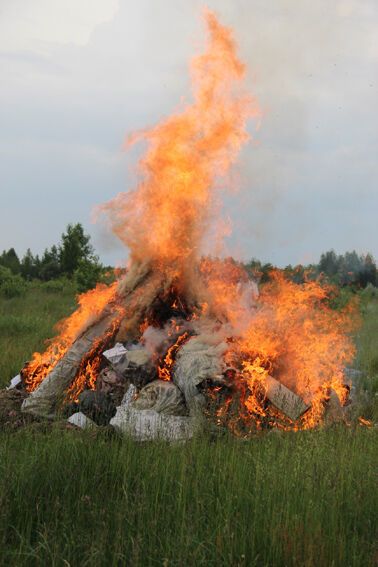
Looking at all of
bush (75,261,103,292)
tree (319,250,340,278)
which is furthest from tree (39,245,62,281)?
tree (319,250,340,278)

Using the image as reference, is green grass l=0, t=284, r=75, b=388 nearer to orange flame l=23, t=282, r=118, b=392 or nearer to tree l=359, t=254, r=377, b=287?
orange flame l=23, t=282, r=118, b=392

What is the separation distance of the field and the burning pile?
2.07 m

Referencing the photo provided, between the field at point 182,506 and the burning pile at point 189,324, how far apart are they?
207 centimetres

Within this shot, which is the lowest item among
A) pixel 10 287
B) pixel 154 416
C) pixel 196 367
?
pixel 154 416

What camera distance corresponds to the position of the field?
3957 mm

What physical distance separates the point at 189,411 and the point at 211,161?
3.67 meters

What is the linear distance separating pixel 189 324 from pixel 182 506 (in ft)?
16.3

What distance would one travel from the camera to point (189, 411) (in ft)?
27.4

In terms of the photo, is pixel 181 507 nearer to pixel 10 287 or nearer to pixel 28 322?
pixel 28 322

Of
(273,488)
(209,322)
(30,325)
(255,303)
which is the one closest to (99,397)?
(209,322)

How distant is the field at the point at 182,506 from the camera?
3.96 m

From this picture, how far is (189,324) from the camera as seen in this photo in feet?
31.6

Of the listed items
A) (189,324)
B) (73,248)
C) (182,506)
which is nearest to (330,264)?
(73,248)

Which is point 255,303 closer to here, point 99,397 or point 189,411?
point 189,411
